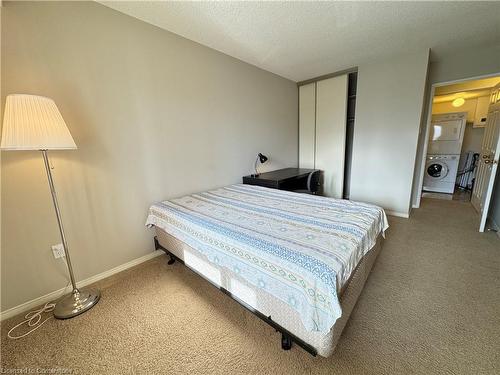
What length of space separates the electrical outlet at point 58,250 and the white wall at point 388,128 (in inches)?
158

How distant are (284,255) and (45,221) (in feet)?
6.31

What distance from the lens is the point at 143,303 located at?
1646mm

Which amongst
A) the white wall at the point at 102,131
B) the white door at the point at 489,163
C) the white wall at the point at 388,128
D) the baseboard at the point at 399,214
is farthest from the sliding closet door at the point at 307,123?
the white door at the point at 489,163

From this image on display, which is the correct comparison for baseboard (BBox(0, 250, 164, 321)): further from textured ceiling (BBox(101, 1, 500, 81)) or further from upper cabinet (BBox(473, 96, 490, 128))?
upper cabinet (BBox(473, 96, 490, 128))

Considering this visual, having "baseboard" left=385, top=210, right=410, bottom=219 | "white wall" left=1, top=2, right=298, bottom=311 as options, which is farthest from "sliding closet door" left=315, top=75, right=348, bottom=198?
"white wall" left=1, top=2, right=298, bottom=311

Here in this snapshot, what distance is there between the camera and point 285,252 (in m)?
1.12

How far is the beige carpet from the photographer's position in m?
1.15

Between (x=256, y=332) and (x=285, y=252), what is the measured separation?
0.68 meters

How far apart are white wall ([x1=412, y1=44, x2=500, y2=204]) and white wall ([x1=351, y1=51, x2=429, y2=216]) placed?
706mm

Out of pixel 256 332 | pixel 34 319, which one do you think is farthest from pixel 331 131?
pixel 34 319

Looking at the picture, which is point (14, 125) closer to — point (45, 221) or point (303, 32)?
point (45, 221)

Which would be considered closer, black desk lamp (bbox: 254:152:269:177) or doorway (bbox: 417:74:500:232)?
Answer: black desk lamp (bbox: 254:152:269:177)

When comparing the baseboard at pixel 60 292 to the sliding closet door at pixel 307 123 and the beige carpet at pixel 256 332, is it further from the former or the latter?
the sliding closet door at pixel 307 123

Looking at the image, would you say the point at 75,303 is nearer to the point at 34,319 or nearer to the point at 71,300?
the point at 71,300
